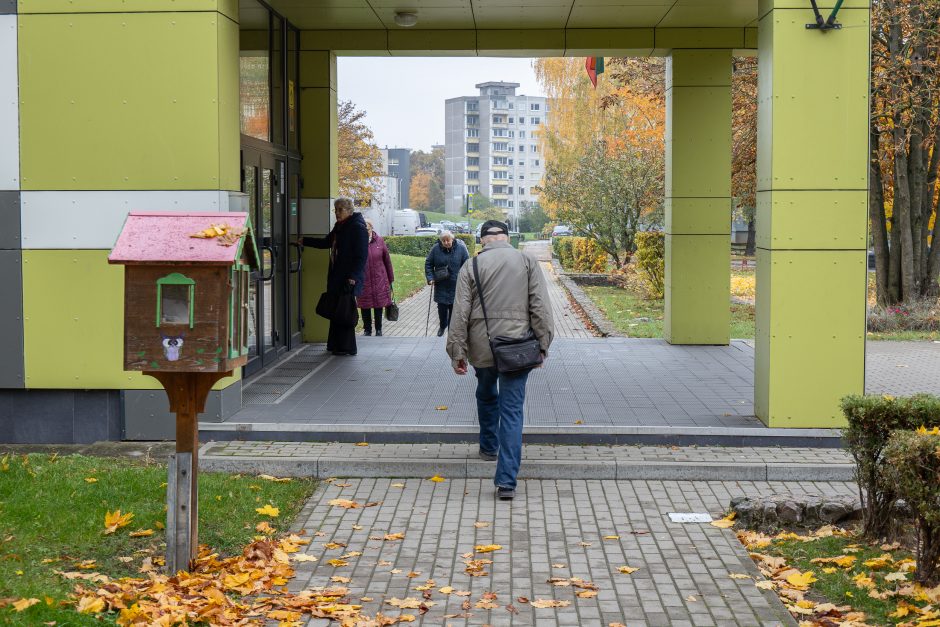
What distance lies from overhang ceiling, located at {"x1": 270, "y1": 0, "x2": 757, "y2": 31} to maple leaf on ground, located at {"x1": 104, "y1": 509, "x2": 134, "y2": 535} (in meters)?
7.22

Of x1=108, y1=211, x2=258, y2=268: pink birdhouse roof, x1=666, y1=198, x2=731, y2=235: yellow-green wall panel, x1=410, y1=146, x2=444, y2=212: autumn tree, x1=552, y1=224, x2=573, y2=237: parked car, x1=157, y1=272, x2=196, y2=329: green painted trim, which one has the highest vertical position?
x1=410, y1=146, x2=444, y2=212: autumn tree

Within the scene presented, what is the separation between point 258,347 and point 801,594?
776cm

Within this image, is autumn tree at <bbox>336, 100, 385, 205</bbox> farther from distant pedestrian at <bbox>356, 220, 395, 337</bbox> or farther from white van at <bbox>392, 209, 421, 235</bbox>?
distant pedestrian at <bbox>356, 220, 395, 337</bbox>

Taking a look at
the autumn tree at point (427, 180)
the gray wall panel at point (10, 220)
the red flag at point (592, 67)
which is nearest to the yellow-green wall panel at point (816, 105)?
the gray wall panel at point (10, 220)

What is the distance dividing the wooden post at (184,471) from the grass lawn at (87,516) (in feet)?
1.04

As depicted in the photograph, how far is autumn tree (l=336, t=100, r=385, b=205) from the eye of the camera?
45678 mm

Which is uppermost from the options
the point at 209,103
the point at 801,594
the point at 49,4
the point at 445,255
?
the point at 49,4

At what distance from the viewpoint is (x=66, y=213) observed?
9258 mm

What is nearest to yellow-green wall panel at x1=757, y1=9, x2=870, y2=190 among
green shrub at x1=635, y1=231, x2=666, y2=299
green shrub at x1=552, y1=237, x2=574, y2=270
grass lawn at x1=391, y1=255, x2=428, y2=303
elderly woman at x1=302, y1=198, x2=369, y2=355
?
elderly woman at x1=302, y1=198, x2=369, y2=355

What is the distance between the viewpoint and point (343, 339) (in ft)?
45.0

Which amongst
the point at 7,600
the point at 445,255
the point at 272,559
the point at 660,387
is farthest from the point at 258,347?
the point at 7,600

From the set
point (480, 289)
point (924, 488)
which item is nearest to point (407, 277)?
point (480, 289)

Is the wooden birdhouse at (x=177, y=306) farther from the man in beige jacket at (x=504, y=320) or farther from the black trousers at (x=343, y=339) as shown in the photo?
the black trousers at (x=343, y=339)

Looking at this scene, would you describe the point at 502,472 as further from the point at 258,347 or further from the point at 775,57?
the point at 258,347
